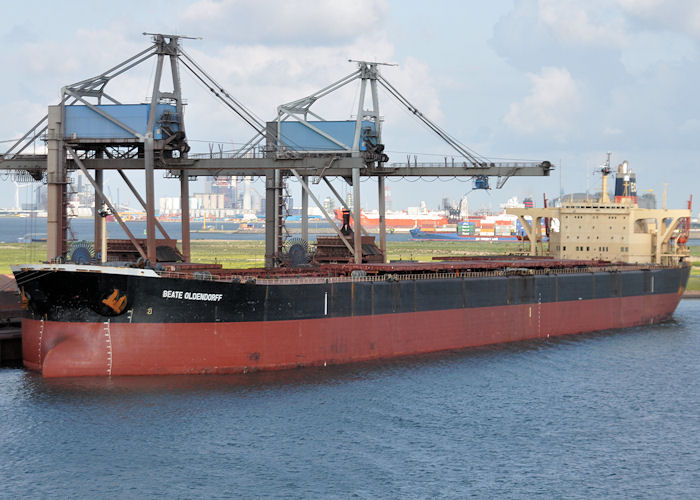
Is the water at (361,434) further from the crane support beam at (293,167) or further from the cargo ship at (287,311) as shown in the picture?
the crane support beam at (293,167)

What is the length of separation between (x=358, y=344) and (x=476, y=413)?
8.51 metres

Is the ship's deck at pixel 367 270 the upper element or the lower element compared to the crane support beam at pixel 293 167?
lower

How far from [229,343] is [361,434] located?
8779mm

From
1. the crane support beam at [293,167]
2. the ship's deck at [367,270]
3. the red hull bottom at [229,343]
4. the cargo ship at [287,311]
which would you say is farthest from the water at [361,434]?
the crane support beam at [293,167]

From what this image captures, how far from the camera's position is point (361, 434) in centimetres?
2702

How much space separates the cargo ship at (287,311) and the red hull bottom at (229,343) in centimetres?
4

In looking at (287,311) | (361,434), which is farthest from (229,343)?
(361,434)

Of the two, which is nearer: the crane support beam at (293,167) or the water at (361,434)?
the water at (361,434)

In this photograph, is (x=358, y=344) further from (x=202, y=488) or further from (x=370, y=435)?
(x=202, y=488)

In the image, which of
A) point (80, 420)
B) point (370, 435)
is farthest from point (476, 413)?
point (80, 420)

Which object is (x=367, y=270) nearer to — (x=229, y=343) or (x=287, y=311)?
(x=287, y=311)

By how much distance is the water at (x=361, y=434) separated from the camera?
76.3 feet

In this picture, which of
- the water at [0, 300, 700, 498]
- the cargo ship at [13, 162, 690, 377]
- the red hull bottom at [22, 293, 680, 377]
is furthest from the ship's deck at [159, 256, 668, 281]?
the water at [0, 300, 700, 498]

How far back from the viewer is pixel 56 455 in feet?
81.1
